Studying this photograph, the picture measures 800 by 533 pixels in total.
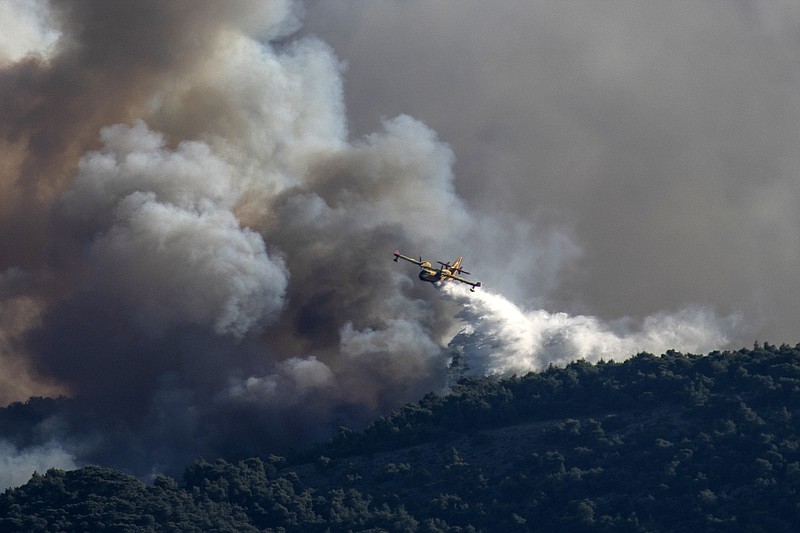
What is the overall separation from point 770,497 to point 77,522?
197 feet

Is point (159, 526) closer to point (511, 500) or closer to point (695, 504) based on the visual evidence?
point (511, 500)

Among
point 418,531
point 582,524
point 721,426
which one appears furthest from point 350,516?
point 721,426

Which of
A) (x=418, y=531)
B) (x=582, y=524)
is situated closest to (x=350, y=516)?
(x=418, y=531)

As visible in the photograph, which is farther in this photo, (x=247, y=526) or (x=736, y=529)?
(x=247, y=526)

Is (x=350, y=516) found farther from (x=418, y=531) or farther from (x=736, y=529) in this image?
(x=736, y=529)

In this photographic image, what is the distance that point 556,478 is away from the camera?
7776 inches

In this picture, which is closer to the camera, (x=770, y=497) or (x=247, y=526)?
(x=770, y=497)

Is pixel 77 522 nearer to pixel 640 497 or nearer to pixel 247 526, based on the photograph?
pixel 247 526

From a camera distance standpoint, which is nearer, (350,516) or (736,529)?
(736,529)

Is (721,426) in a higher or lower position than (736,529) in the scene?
higher

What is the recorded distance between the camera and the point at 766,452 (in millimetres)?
193000

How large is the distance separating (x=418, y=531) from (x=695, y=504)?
24201 millimetres

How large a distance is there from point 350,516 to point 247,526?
9149 mm

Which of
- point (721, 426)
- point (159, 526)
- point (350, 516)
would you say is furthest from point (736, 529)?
point (159, 526)
